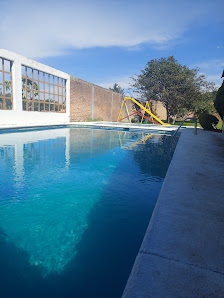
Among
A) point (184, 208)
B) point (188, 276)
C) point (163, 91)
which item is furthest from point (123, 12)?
point (188, 276)

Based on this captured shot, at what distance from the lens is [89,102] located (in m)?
20.3

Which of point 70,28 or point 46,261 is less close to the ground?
point 70,28

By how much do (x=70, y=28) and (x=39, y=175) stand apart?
12.5 m

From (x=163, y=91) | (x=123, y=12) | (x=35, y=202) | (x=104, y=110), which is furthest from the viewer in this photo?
(x=104, y=110)

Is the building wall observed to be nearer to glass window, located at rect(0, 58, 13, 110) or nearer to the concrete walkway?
glass window, located at rect(0, 58, 13, 110)

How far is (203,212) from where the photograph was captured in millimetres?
1953

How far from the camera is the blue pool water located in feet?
5.48

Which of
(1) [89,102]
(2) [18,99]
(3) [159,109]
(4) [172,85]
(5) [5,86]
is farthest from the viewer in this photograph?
(3) [159,109]

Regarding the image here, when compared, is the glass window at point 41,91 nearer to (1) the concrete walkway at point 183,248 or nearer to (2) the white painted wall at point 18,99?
(2) the white painted wall at point 18,99

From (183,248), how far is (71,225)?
1.52m

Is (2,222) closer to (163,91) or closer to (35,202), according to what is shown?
(35,202)

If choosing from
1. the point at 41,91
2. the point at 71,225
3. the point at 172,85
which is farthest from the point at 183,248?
the point at 172,85

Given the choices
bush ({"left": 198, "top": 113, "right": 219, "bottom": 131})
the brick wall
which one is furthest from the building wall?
bush ({"left": 198, "top": 113, "right": 219, "bottom": 131})

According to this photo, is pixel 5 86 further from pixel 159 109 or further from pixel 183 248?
pixel 159 109
